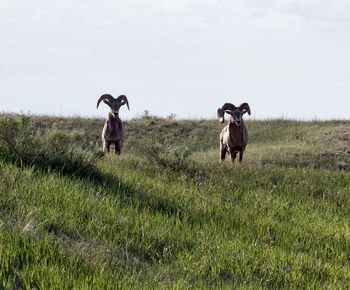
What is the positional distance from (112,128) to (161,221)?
16.8m

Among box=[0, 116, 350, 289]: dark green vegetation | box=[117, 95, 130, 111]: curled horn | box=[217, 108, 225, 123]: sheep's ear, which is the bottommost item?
box=[0, 116, 350, 289]: dark green vegetation

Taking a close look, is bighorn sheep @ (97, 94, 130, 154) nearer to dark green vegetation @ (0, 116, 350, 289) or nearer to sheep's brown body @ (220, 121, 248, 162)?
sheep's brown body @ (220, 121, 248, 162)

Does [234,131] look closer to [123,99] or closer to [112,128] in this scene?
[112,128]

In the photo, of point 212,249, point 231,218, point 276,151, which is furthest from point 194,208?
point 276,151

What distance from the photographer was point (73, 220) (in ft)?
21.0

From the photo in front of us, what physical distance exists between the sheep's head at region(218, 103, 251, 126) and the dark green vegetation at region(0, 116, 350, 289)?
32.6 ft

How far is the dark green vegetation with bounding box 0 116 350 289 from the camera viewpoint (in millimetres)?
5198

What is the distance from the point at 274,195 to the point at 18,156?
394cm

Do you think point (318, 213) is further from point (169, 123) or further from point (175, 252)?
point (169, 123)

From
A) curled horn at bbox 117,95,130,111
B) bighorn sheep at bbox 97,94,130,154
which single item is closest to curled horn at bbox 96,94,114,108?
bighorn sheep at bbox 97,94,130,154

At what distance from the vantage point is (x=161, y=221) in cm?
718

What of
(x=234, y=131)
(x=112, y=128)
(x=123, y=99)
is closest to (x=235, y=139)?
(x=234, y=131)

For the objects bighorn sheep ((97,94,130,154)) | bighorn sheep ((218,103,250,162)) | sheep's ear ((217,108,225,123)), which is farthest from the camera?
bighorn sheep ((97,94,130,154))

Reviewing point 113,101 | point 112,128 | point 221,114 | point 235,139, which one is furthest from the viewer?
point 113,101
